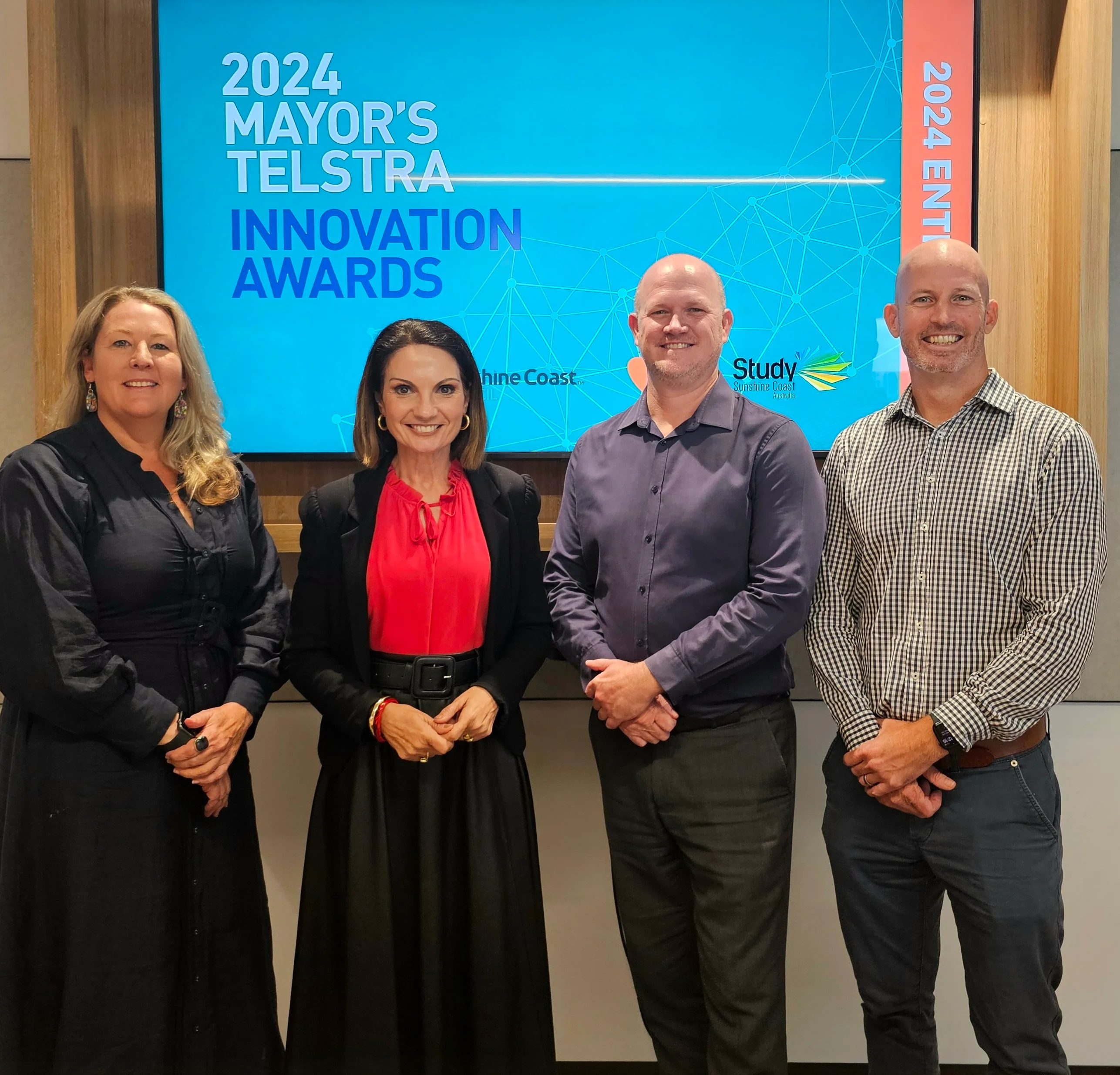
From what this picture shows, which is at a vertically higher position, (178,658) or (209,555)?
(209,555)

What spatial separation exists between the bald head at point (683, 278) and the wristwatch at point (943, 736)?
98 cm

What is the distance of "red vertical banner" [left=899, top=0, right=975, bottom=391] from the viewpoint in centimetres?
259

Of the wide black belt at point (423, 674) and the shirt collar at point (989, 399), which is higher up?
the shirt collar at point (989, 399)

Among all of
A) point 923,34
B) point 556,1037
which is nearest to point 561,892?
point 556,1037

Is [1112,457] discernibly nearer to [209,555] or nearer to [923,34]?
[923,34]

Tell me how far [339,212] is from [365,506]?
3.40ft

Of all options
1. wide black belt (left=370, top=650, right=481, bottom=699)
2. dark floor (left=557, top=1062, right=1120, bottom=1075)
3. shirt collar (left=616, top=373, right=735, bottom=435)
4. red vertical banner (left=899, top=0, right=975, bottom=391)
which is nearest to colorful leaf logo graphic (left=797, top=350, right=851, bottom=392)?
red vertical banner (left=899, top=0, right=975, bottom=391)

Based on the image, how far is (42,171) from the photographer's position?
2.44m

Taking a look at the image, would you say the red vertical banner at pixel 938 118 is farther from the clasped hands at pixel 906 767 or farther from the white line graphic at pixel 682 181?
the clasped hands at pixel 906 767

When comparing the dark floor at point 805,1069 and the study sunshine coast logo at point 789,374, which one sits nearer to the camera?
the study sunshine coast logo at point 789,374

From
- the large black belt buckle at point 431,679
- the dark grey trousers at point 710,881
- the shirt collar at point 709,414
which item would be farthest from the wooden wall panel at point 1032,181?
the large black belt buckle at point 431,679

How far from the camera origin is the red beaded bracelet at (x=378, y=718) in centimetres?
194

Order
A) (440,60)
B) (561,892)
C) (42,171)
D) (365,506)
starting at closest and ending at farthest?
(365,506) → (42,171) → (440,60) → (561,892)

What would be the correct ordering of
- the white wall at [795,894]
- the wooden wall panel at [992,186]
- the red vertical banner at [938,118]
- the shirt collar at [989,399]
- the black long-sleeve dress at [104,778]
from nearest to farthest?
the black long-sleeve dress at [104,778] → the shirt collar at [989,399] → the wooden wall panel at [992,186] → the red vertical banner at [938,118] → the white wall at [795,894]
